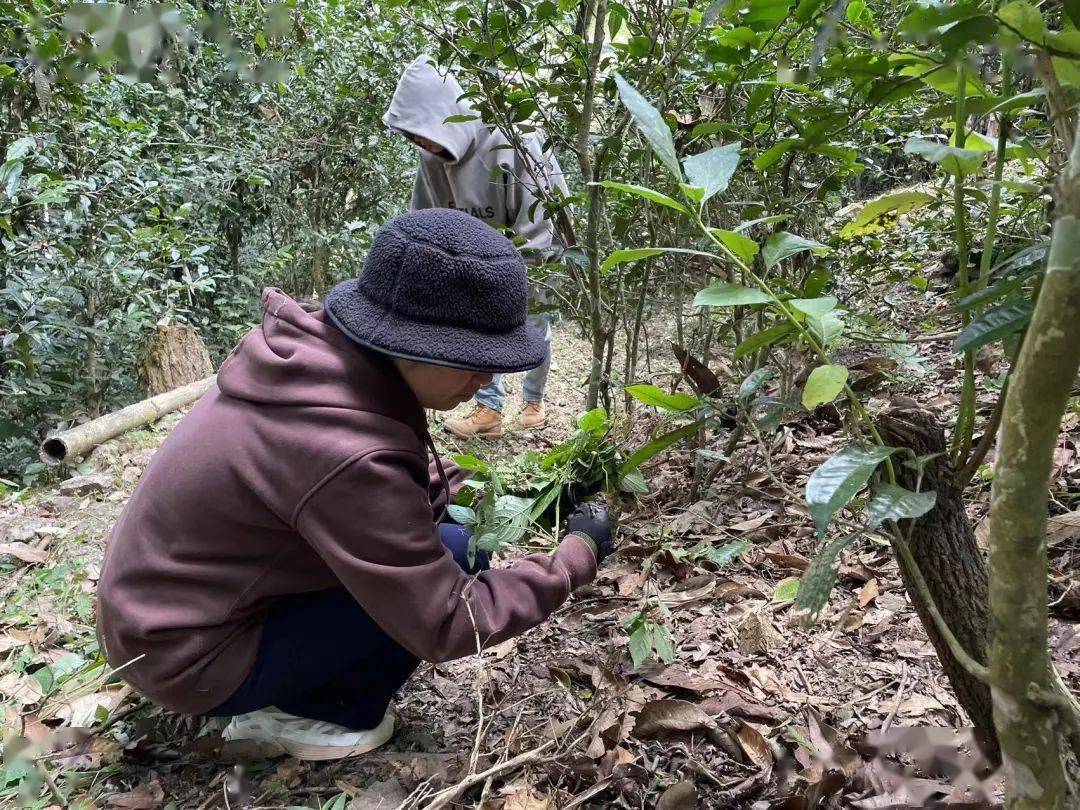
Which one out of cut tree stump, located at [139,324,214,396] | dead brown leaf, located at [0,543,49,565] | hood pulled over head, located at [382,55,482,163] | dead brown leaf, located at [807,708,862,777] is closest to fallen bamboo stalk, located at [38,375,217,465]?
cut tree stump, located at [139,324,214,396]

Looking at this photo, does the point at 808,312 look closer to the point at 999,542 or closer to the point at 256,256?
the point at 999,542

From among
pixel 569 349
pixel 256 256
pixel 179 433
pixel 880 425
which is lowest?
pixel 569 349

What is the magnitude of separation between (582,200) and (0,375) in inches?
156

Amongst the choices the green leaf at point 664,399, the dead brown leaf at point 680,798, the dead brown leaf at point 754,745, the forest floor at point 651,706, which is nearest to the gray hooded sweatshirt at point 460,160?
the forest floor at point 651,706

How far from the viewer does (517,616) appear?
1521 mm

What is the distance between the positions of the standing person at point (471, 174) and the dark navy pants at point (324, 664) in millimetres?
1469

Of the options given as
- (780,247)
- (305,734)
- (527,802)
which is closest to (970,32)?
(780,247)

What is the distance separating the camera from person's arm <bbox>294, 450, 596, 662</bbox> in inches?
52.9

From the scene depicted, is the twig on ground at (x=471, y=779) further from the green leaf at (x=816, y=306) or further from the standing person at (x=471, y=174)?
the standing person at (x=471, y=174)

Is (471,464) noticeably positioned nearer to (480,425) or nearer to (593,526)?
(593,526)

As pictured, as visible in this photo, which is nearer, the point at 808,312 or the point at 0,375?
the point at 808,312

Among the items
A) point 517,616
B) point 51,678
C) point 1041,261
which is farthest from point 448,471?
point 1041,261

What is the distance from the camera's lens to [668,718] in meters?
1.51

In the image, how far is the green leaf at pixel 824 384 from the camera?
802mm
